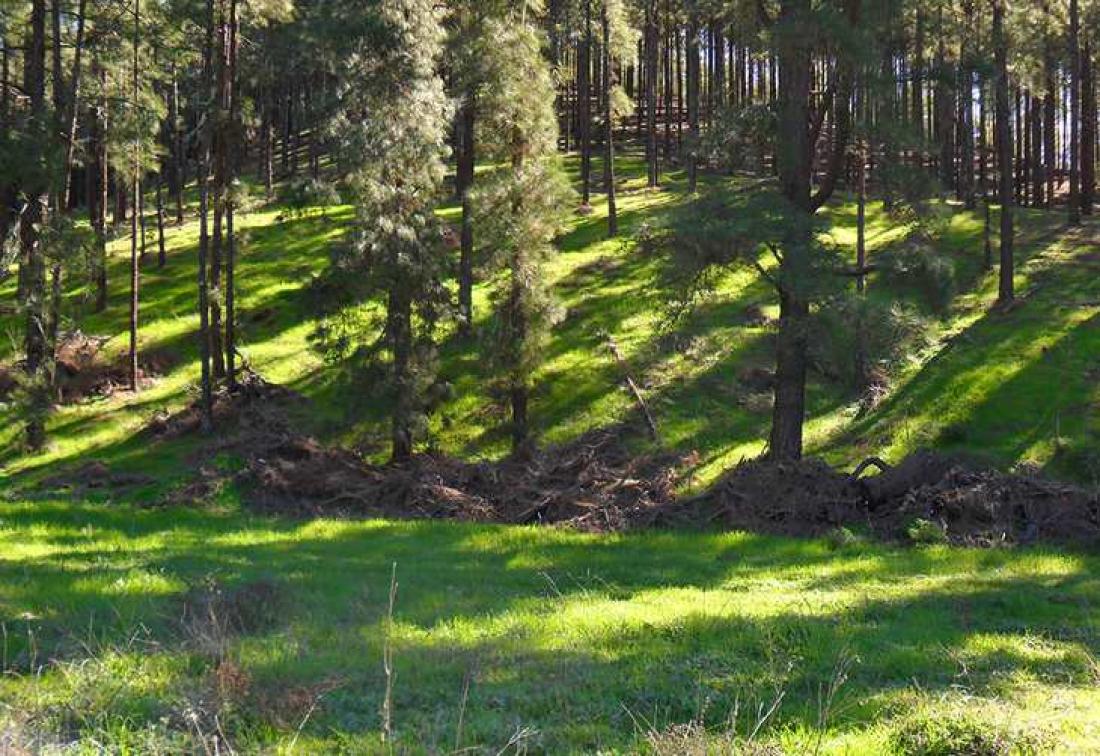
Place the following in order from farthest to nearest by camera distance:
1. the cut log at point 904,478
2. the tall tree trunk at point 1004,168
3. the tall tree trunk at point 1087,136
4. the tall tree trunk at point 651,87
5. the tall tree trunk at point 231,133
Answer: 1. the tall tree trunk at point 651,87
2. the tall tree trunk at point 1087,136
3. the tall tree trunk at point 1004,168
4. the tall tree trunk at point 231,133
5. the cut log at point 904,478

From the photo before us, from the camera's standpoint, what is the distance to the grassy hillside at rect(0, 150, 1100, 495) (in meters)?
25.8

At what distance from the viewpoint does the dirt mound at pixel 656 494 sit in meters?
14.6

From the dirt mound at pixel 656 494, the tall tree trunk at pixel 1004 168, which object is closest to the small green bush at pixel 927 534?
the dirt mound at pixel 656 494

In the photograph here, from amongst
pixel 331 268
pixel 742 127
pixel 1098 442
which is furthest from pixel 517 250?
pixel 1098 442

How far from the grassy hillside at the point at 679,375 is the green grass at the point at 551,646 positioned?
9692 millimetres

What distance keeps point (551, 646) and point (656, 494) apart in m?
10.8

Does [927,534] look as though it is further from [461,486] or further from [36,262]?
[36,262]

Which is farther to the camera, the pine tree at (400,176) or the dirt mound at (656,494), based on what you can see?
the pine tree at (400,176)

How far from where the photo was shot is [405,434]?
79.0ft

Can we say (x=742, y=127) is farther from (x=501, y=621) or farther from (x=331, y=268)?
(x=501, y=621)

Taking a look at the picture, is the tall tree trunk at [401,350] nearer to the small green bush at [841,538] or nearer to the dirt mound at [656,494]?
the dirt mound at [656,494]

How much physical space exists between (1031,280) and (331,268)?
27592mm

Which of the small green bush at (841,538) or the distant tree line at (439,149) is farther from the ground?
the distant tree line at (439,149)

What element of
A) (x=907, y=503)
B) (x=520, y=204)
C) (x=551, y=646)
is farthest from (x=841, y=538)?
(x=520, y=204)
